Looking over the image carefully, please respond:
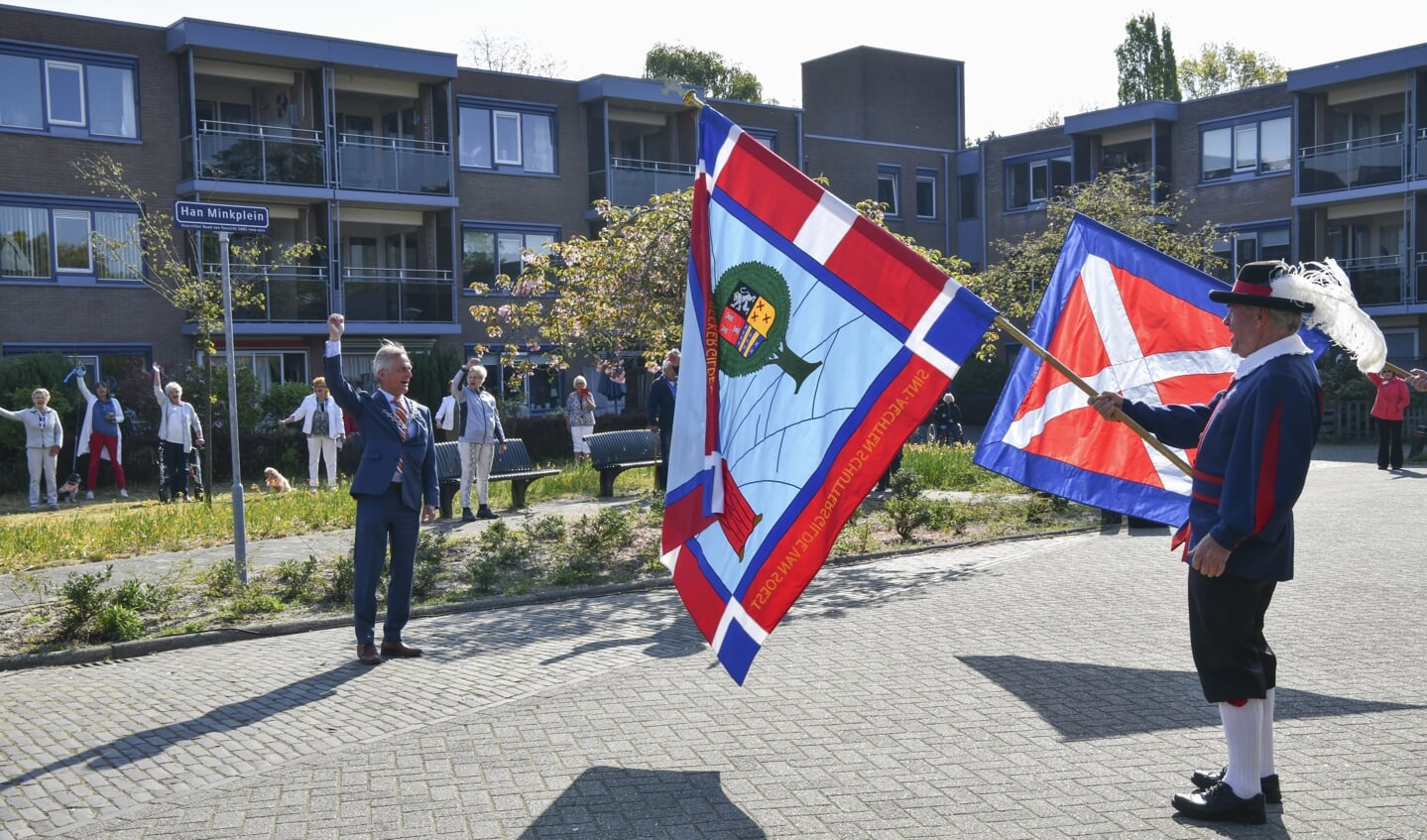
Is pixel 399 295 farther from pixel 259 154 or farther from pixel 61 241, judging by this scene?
pixel 61 241

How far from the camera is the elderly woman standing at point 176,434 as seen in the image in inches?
747

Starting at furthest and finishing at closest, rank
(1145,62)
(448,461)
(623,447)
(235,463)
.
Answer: (1145,62), (623,447), (448,461), (235,463)

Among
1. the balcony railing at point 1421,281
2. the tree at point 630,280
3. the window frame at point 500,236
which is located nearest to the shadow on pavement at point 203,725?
the tree at point 630,280

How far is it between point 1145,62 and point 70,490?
5711 centimetres

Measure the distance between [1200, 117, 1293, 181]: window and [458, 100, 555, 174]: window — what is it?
19221mm

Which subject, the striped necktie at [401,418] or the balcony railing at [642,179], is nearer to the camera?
the striped necktie at [401,418]

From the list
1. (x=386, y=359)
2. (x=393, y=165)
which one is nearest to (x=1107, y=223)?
(x=393, y=165)

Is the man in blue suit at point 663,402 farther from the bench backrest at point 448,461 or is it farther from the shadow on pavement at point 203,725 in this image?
the shadow on pavement at point 203,725

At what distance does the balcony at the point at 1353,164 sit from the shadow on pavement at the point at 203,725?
1343 inches

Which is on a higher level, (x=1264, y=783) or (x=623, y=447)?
(x=623, y=447)

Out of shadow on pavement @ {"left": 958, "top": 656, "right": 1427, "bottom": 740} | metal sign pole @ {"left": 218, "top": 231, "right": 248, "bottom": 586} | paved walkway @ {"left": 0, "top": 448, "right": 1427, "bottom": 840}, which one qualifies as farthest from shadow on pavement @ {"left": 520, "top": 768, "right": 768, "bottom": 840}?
metal sign pole @ {"left": 218, "top": 231, "right": 248, "bottom": 586}

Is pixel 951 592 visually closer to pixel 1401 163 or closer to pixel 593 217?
pixel 593 217

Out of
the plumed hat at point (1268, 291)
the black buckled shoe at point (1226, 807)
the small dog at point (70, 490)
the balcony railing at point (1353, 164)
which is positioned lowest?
the small dog at point (70, 490)

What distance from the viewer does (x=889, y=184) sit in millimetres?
45094
